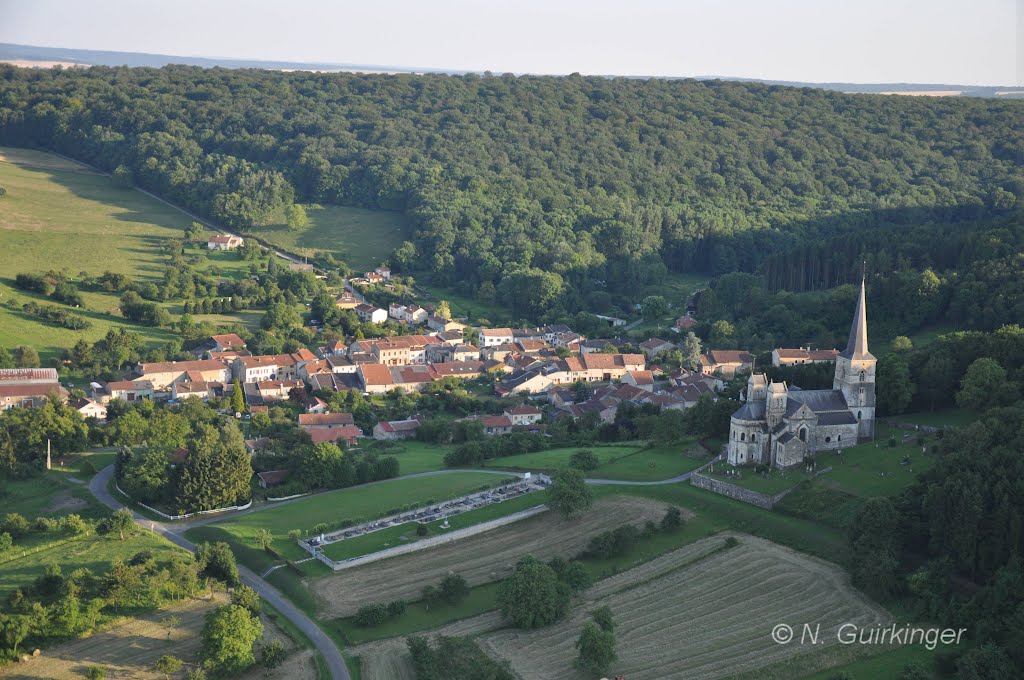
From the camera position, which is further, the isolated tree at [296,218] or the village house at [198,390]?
the isolated tree at [296,218]

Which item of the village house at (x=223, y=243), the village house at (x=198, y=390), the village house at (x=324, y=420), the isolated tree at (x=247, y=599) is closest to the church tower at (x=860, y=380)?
the isolated tree at (x=247, y=599)

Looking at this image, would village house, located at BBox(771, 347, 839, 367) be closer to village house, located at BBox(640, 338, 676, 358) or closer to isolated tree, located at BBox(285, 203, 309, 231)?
village house, located at BBox(640, 338, 676, 358)

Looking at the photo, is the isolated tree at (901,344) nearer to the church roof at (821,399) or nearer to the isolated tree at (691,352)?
the isolated tree at (691,352)

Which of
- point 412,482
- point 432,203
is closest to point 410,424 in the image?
point 412,482

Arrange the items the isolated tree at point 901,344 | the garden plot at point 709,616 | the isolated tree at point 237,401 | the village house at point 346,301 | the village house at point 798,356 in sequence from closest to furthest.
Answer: the garden plot at point 709,616
the isolated tree at point 901,344
the isolated tree at point 237,401
the village house at point 798,356
the village house at point 346,301

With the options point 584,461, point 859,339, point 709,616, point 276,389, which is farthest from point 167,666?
point 276,389

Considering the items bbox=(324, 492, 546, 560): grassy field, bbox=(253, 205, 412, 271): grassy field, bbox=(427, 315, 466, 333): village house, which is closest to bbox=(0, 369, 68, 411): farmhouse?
bbox=(324, 492, 546, 560): grassy field

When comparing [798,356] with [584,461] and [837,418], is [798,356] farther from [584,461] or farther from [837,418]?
[584,461]
